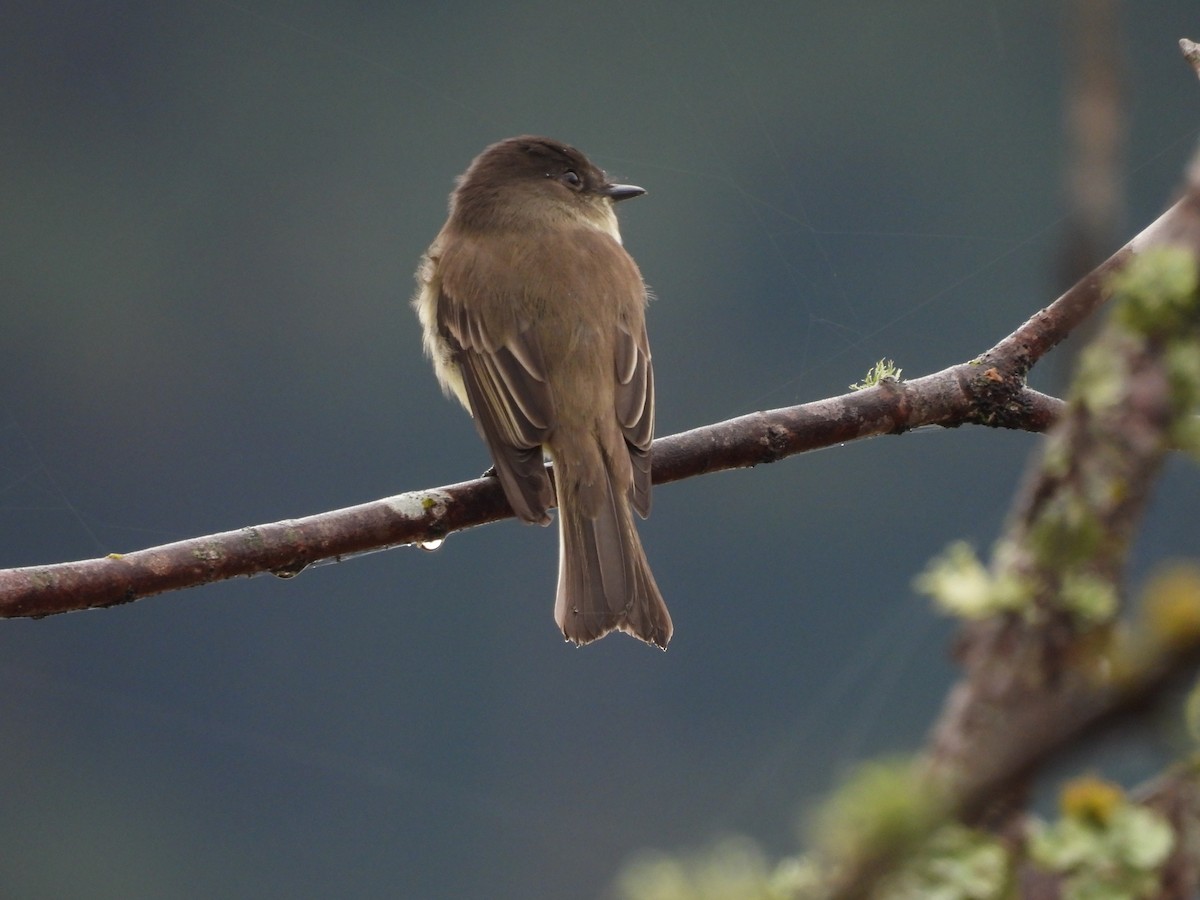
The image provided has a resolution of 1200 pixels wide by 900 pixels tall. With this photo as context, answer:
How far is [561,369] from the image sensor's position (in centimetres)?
416

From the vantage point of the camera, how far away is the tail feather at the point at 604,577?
3488 millimetres

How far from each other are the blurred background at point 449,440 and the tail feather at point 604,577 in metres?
26.8

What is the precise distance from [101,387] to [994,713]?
50878 millimetres

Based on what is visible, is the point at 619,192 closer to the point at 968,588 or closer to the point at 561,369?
the point at 561,369

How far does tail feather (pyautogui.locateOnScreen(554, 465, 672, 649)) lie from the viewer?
3488mm

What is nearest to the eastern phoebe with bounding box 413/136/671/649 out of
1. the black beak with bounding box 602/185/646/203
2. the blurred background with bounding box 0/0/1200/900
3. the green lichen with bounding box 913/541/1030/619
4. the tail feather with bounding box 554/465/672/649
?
the tail feather with bounding box 554/465/672/649

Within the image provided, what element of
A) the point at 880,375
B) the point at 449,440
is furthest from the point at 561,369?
the point at 449,440

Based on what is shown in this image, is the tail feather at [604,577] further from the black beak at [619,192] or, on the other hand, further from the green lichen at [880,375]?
the black beak at [619,192]

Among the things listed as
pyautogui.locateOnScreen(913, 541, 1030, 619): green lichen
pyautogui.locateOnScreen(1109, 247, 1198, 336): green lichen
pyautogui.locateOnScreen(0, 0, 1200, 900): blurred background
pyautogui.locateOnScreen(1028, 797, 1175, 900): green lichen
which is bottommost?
pyautogui.locateOnScreen(0, 0, 1200, 900): blurred background

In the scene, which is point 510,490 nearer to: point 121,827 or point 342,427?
point 342,427

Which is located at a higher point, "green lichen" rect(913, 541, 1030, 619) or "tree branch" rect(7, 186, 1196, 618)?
"green lichen" rect(913, 541, 1030, 619)

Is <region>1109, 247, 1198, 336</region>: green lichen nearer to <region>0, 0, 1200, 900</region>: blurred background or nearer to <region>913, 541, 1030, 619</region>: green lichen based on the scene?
<region>913, 541, 1030, 619</region>: green lichen

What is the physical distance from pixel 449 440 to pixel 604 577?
35366mm

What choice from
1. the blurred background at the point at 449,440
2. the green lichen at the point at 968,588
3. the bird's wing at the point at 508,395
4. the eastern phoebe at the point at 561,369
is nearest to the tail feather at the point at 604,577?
the eastern phoebe at the point at 561,369
